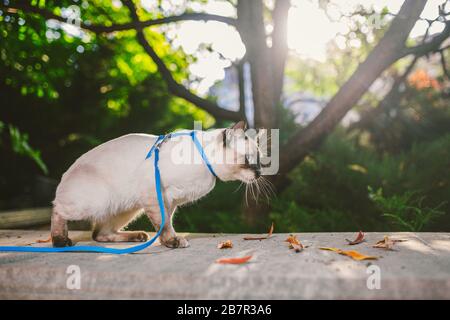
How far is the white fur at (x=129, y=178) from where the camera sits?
2.46 m

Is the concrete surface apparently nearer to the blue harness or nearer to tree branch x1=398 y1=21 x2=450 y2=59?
the blue harness

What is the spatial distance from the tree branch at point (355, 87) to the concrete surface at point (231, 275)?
1899 mm

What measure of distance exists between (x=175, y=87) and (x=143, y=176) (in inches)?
78.7

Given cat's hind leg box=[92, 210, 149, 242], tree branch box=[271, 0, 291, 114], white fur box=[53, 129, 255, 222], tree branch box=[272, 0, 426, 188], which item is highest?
tree branch box=[271, 0, 291, 114]

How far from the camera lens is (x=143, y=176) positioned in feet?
8.30

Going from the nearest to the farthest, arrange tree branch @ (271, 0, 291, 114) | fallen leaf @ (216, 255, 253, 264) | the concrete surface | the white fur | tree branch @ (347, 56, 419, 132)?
the concrete surface
fallen leaf @ (216, 255, 253, 264)
the white fur
tree branch @ (271, 0, 291, 114)
tree branch @ (347, 56, 419, 132)

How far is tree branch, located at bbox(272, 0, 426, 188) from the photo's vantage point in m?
3.52

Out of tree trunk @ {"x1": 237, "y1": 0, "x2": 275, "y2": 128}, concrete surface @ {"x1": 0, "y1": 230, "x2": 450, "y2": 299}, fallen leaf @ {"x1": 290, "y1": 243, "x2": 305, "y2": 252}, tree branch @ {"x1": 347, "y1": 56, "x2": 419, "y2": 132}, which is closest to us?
concrete surface @ {"x1": 0, "y1": 230, "x2": 450, "y2": 299}

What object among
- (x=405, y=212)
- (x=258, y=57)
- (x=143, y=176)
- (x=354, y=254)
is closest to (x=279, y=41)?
(x=258, y=57)

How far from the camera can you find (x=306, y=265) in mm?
1903

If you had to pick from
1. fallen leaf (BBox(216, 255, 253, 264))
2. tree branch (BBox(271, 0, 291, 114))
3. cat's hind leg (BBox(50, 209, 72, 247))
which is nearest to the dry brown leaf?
fallen leaf (BBox(216, 255, 253, 264))

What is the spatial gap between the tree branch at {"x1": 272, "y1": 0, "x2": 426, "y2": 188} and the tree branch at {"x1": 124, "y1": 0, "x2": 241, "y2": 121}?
2.72 feet

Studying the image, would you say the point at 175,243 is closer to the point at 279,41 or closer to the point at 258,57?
the point at 258,57
